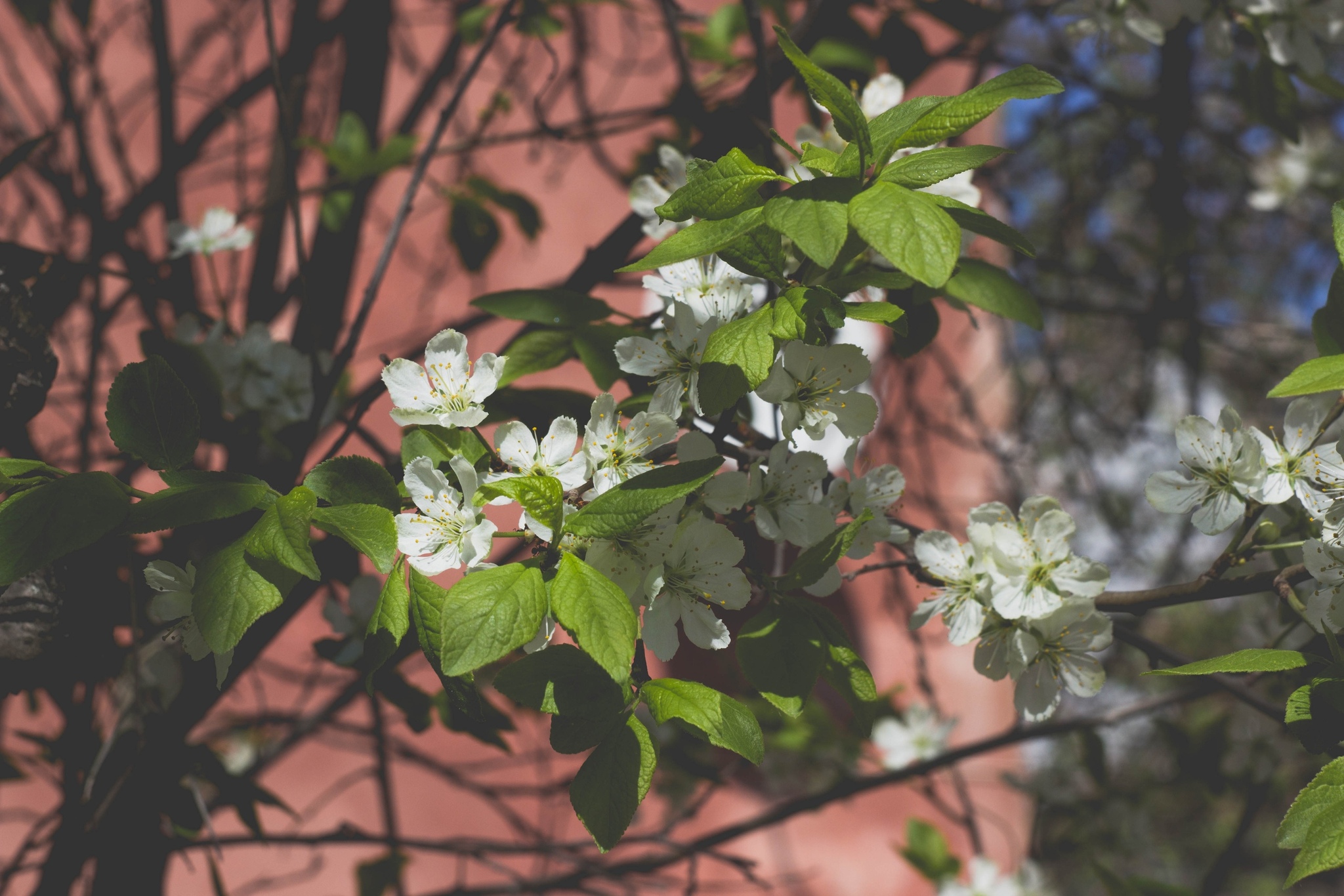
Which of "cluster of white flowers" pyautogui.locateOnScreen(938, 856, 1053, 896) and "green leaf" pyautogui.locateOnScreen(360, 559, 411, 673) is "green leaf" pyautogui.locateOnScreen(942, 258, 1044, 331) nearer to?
Answer: "green leaf" pyautogui.locateOnScreen(360, 559, 411, 673)

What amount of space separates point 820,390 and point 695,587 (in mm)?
198

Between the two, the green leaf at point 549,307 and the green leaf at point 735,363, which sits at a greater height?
the green leaf at point 735,363

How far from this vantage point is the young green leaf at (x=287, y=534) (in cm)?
61

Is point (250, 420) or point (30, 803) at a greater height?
point (250, 420)

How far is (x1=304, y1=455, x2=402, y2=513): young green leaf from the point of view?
0.69m

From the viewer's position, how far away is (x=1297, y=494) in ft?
2.55

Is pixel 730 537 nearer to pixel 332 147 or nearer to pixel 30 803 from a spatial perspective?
pixel 332 147

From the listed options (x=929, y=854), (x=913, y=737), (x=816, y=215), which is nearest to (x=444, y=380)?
(x=816, y=215)

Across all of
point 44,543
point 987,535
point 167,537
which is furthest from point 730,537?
point 167,537

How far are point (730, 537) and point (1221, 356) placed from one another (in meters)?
4.01

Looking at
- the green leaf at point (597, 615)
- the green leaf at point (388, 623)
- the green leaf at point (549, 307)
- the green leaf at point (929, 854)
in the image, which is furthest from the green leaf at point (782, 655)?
the green leaf at point (929, 854)

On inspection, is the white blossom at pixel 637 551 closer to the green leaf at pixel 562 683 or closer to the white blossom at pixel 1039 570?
the green leaf at pixel 562 683

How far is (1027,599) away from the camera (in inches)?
32.0

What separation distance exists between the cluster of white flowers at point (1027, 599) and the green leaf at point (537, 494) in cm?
40
